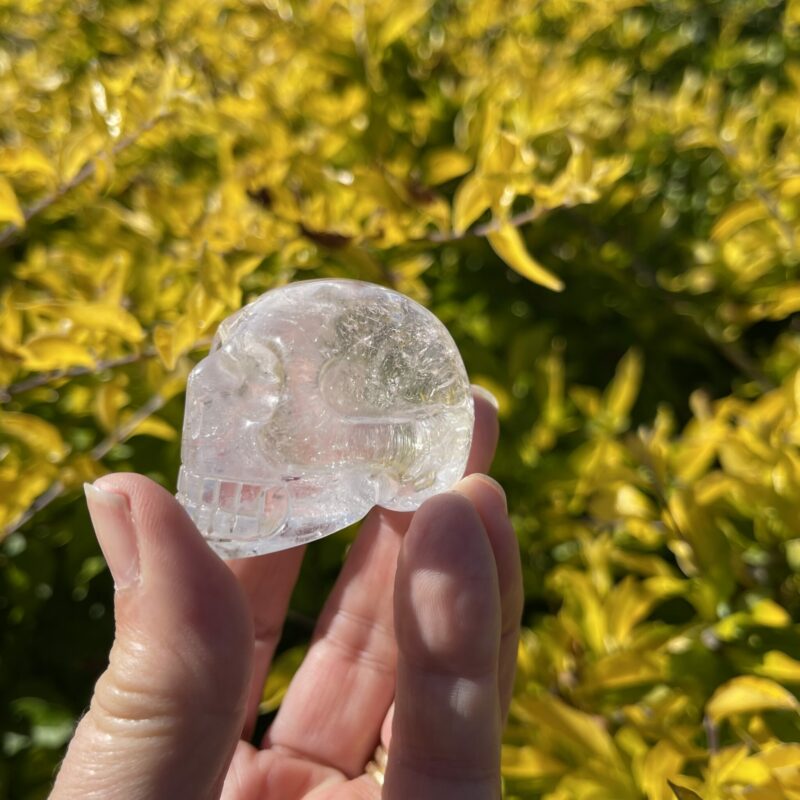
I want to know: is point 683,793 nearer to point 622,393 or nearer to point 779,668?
point 779,668

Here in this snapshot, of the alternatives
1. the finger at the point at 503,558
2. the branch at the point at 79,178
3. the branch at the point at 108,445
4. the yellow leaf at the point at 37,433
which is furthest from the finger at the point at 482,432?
the branch at the point at 79,178

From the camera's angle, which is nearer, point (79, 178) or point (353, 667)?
point (353, 667)

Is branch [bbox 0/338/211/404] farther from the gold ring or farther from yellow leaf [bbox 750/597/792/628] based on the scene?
yellow leaf [bbox 750/597/792/628]

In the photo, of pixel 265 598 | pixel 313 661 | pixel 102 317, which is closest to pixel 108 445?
pixel 102 317

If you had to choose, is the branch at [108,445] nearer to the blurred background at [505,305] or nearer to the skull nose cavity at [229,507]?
the blurred background at [505,305]

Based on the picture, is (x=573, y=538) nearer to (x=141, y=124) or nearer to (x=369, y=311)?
(x=369, y=311)

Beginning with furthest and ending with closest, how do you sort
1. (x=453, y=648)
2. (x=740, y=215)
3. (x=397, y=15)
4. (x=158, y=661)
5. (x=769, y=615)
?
1. (x=397, y=15)
2. (x=740, y=215)
3. (x=769, y=615)
4. (x=453, y=648)
5. (x=158, y=661)

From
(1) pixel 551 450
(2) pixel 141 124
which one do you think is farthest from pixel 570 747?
(2) pixel 141 124

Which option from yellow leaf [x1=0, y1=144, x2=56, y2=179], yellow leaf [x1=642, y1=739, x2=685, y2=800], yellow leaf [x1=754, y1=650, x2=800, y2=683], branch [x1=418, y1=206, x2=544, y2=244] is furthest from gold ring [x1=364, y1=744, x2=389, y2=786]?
yellow leaf [x1=0, y1=144, x2=56, y2=179]
